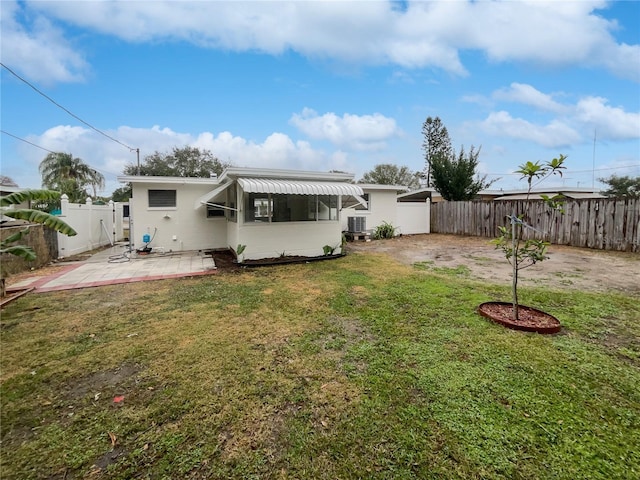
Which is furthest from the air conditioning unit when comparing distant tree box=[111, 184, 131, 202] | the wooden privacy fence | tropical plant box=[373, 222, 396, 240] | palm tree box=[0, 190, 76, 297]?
distant tree box=[111, 184, 131, 202]

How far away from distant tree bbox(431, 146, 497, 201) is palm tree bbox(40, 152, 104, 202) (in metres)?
34.0

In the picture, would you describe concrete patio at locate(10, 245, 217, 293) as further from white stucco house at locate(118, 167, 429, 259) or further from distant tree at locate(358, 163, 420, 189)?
distant tree at locate(358, 163, 420, 189)

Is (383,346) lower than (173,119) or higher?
lower

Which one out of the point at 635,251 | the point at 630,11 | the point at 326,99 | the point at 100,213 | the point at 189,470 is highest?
the point at 326,99

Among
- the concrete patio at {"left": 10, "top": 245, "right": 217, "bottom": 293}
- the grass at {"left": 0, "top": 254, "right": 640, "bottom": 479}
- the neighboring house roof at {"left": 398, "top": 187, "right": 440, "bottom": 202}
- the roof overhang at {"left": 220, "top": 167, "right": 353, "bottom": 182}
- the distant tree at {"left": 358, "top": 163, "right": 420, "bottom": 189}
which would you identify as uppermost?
the distant tree at {"left": 358, "top": 163, "right": 420, "bottom": 189}

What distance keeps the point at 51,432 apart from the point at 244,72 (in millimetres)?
18149

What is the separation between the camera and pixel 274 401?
332cm

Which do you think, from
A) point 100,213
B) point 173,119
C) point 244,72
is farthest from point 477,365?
point 173,119

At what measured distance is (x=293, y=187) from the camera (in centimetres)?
1056

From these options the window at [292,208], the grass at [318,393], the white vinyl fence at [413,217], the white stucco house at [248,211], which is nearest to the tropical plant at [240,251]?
the white stucco house at [248,211]

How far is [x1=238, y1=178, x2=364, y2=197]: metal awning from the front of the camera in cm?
1005

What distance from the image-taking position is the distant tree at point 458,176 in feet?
77.9

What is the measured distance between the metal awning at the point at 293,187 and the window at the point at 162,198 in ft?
19.4

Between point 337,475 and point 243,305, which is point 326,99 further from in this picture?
point 337,475
